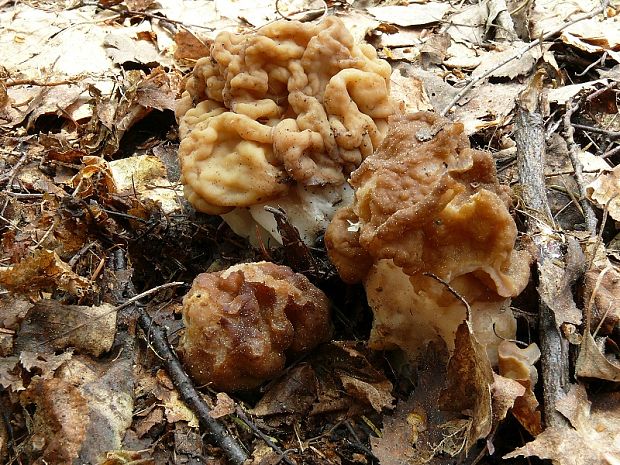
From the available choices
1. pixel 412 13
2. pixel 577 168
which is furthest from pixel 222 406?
pixel 412 13

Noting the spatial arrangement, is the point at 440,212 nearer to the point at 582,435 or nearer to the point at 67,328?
the point at 582,435

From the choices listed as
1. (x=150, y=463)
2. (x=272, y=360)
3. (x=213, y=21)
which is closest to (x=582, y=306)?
(x=272, y=360)

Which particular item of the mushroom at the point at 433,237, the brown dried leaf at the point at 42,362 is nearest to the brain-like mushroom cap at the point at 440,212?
the mushroom at the point at 433,237

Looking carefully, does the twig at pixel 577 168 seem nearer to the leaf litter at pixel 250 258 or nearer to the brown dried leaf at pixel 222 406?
the leaf litter at pixel 250 258

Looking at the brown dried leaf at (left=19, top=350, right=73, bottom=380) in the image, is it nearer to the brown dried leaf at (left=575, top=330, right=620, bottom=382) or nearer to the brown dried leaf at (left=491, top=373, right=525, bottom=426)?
the brown dried leaf at (left=491, top=373, right=525, bottom=426)

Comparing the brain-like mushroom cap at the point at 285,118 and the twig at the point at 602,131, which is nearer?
the brain-like mushroom cap at the point at 285,118

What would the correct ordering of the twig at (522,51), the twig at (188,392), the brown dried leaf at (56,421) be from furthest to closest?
the twig at (522,51)
the twig at (188,392)
the brown dried leaf at (56,421)
